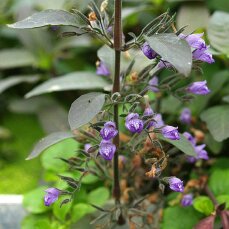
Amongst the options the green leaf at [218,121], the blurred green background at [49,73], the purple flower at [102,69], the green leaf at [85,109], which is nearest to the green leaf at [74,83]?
the blurred green background at [49,73]

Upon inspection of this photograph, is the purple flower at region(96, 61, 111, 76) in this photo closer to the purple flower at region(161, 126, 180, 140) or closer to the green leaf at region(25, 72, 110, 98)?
the green leaf at region(25, 72, 110, 98)

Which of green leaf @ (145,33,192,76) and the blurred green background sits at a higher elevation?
green leaf @ (145,33,192,76)

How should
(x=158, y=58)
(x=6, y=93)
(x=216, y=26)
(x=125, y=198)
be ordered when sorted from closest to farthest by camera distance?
(x=158, y=58), (x=125, y=198), (x=216, y=26), (x=6, y=93)

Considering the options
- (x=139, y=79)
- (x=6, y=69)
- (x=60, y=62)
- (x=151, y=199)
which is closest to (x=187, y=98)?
(x=139, y=79)

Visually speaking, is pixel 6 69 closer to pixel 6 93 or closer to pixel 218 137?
pixel 6 93

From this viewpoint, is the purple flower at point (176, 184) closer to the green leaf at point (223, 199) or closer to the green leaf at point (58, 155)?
the green leaf at point (223, 199)

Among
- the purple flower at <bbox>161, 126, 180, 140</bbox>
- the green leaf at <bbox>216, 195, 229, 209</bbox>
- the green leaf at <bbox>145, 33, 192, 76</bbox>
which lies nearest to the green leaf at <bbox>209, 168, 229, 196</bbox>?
the green leaf at <bbox>216, 195, 229, 209</bbox>
